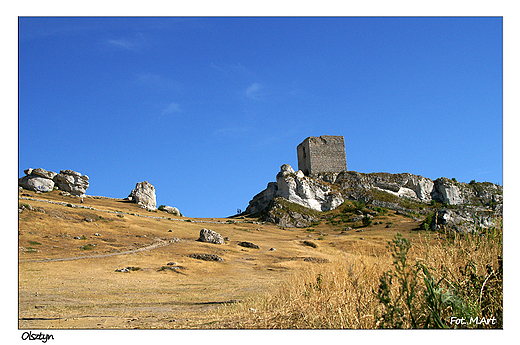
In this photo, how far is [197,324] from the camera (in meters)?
6.45

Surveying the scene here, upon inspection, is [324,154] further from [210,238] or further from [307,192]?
[210,238]

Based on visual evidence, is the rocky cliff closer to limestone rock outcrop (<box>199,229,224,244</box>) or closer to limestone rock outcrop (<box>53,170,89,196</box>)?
limestone rock outcrop (<box>199,229,224,244</box>)

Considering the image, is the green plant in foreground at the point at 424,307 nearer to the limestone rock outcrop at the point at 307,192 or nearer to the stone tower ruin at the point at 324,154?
the limestone rock outcrop at the point at 307,192

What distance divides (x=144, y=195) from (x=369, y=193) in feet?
126

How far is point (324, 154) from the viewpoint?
72688 mm

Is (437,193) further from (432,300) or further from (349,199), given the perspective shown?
(432,300)

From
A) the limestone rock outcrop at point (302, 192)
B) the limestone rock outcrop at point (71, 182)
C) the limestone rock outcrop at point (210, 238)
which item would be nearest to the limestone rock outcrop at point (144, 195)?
the limestone rock outcrop at point (71, 182)

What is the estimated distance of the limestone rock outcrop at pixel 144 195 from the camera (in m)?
62.8

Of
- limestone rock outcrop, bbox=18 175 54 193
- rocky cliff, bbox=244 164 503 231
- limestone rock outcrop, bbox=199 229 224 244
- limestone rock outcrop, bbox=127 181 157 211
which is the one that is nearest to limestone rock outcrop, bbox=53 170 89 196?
limestone rock outcrop, bbox=18 175 54 193

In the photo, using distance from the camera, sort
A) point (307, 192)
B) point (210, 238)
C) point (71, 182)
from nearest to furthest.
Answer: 1. point (210, 238)
2. point (71, 182)
3. point (307, 192)

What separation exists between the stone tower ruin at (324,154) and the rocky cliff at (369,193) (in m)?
2.29

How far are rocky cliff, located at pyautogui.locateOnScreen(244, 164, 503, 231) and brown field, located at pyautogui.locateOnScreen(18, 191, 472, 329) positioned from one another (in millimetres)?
15090

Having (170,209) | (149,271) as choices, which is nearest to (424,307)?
(149,271)
